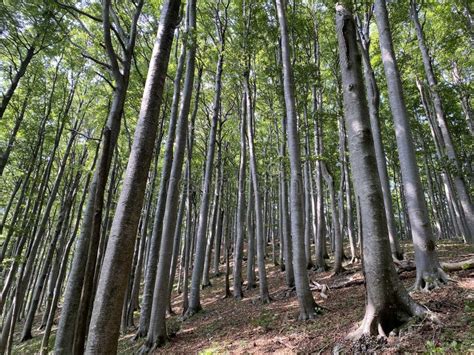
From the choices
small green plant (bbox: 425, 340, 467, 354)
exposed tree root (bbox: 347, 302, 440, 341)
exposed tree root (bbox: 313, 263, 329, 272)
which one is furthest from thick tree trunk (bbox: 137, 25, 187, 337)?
exposed tree root (bbox: 313, 263, 329, 272)

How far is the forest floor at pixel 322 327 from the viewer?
3125mm

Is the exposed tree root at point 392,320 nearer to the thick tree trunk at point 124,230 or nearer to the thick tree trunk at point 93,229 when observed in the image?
the thick tree trunk at point 124,230

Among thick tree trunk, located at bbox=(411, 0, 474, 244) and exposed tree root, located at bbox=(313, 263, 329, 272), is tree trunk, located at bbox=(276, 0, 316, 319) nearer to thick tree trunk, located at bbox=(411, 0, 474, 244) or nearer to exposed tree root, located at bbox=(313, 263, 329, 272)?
exposed tree root, located at bbox=(313, 263, 329, 272)

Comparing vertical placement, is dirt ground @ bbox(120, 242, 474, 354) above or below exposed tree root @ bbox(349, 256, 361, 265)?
below

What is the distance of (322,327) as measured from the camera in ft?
15.9

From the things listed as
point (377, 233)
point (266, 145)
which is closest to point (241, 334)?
point (377, 233)

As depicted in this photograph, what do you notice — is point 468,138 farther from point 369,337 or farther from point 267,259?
point 369,337

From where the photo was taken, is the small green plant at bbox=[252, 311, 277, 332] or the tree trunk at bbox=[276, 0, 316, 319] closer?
the tree trunk at bbox=[276, 0, 316, 319]

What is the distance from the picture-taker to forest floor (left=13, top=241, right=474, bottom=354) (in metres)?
3.12

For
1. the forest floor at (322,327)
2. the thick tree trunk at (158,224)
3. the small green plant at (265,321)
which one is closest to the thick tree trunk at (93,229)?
the forest floor at (322,327)

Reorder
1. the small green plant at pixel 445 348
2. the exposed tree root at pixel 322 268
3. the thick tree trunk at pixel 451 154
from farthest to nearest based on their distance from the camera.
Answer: the exposed tree root at pixel 322 268 < the thick tree trunk at pixel 451 154 < the small green plant at pixel 445 348

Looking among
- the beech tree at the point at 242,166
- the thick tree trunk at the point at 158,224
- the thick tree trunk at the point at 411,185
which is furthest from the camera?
the thick tree trunk at the point at 158,224

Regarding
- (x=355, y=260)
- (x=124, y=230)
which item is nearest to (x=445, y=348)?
(x=124, y=230)

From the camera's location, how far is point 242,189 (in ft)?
35.2
